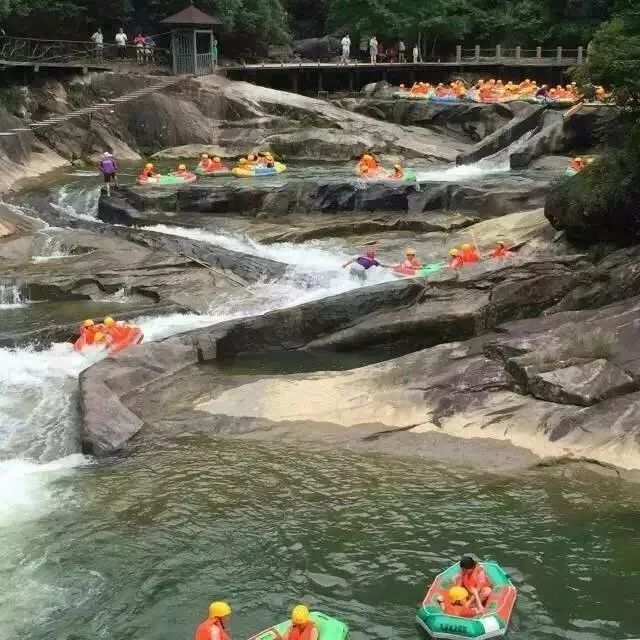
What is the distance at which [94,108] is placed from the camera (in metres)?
31.0

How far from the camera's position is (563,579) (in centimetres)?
808

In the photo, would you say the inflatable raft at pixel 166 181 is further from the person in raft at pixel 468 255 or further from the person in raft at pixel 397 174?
the person in raft at pixel 468 255

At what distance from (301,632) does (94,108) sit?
27664 mm

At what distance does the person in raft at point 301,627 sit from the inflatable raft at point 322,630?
13cm

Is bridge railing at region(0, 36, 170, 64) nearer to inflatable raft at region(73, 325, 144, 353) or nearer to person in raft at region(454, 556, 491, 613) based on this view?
inflatable raft at region(73, 325, 144, 353)

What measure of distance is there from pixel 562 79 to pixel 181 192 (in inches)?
1134

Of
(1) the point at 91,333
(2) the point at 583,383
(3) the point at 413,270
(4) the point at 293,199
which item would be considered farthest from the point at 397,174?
(2) the point at 583,383

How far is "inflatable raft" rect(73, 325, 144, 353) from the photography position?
13.6m

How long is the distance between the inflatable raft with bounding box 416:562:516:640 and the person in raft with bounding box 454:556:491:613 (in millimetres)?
63

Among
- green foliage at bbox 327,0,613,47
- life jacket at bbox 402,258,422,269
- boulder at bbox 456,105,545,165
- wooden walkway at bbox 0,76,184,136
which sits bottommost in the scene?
life jacket at bbox 402,258,422,269

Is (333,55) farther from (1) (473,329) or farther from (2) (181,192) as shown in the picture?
(1) (473,329)

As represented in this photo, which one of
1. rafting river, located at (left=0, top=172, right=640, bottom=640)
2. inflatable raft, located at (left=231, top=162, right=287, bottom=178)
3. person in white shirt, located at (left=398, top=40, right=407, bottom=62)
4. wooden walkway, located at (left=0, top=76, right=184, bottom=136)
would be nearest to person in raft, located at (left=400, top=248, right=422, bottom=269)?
rafting river, located at (left=0, top=172, right=640, bottom=640)

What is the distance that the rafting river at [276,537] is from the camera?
7.69 metres

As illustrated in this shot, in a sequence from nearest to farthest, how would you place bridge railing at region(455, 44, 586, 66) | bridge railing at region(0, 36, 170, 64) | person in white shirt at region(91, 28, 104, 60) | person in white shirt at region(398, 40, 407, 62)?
bridge railing at region(0, 36, 170, 64) → person in white shirt at region(91, 28, 104, 60) → bridge railing at region(455, 44, 586, 66) → person in white shirt at region(398, 40, 407, 62)
